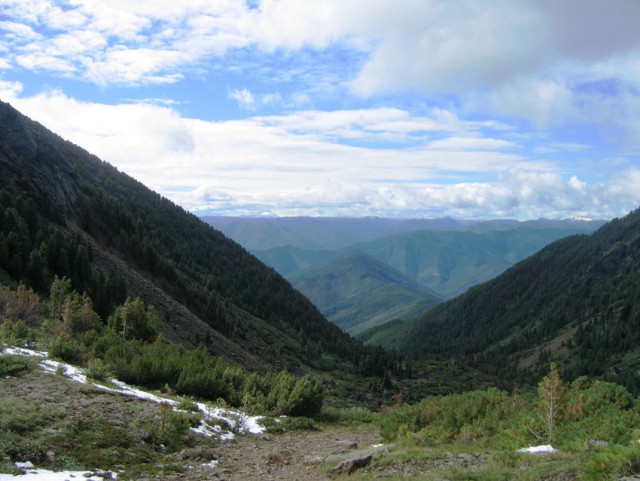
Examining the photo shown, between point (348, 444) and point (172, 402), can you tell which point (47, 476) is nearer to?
point (172, 402)

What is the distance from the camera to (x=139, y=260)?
67.8m

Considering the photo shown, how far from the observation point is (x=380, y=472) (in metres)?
11.2

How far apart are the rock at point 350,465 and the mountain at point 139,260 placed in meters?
32.8

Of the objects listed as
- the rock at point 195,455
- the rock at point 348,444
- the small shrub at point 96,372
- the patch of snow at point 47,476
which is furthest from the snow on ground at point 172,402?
the patch of snow at point 47,476

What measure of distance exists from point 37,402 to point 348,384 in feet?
212

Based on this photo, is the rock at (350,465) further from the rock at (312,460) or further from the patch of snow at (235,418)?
the patch of snow at (235,418)

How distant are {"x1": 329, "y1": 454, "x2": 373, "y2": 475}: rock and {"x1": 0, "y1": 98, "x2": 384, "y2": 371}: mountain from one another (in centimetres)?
3282

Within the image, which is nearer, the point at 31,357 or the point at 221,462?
the point at 221,462

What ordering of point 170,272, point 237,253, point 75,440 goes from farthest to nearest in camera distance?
point 237,253
point 170,272
point 75,440

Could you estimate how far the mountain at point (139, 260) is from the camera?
44.2m

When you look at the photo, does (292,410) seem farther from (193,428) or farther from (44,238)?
(44,238)

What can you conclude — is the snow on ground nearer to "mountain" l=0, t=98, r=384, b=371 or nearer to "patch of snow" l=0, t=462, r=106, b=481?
"patch of snow" l=0, t=462, r=106, b=481

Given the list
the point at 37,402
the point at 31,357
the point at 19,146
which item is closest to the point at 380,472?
the point at 37,402

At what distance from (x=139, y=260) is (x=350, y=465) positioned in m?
62.3
